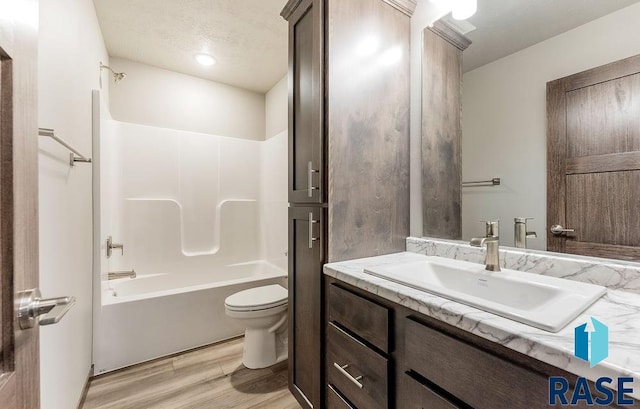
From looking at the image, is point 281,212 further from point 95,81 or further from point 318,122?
point 95,81

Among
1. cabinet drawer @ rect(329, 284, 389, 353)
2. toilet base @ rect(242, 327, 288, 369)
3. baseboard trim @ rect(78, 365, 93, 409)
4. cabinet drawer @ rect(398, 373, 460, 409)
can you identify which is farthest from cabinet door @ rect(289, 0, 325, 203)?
baseboard trim @ rect(78, 365, 93, 409)

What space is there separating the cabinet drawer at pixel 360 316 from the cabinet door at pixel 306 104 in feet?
1.51

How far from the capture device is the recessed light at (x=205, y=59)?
2.59m

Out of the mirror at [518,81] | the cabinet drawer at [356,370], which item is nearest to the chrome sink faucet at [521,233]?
the mirror at [518,81]

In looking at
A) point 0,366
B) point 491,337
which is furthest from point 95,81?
point 491,337

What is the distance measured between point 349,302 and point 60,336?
53.9 inches

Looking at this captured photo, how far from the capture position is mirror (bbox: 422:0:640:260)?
96 centimetres

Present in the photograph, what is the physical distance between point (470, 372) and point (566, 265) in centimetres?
63

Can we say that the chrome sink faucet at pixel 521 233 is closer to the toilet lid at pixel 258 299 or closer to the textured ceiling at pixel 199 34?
the toilet lid at pixel 258 299

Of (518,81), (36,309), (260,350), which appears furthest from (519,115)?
(260,350)

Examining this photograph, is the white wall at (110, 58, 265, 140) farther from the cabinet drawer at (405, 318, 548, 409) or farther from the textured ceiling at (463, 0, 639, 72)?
the cabinet drawer at (405, 318, 548, 409)

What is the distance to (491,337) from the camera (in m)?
0.62

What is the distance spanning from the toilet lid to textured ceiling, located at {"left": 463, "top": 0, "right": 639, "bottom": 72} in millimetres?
1835

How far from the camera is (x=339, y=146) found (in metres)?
1.31
